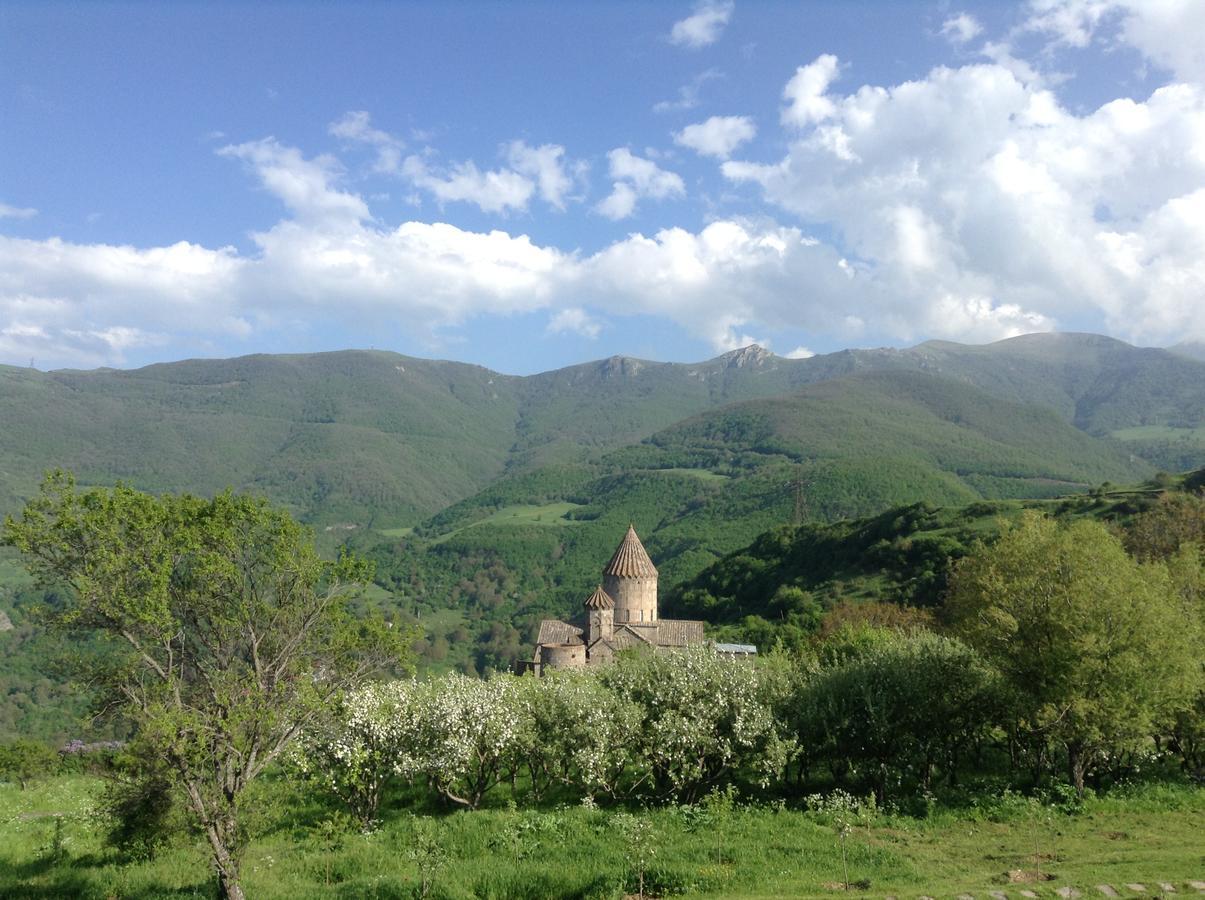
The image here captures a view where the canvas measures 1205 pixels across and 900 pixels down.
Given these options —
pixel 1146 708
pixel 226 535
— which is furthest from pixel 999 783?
pixel 226 535

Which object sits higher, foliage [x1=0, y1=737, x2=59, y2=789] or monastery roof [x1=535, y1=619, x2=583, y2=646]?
monastery roof [x1=535, y1=619, x2=583, y2=646]

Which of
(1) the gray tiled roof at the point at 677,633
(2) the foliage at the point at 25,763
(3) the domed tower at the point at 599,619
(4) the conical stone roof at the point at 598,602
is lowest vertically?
(2) the foliage at the point at 25,763

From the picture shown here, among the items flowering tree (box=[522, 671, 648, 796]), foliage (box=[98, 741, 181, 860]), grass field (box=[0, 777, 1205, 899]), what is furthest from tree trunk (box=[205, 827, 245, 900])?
flowering tree (box=[522, 671, 648, 796])

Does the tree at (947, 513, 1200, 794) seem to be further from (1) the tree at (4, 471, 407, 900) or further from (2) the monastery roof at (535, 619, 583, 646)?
(2) the monastery roof at (535, 619, 583, 646)

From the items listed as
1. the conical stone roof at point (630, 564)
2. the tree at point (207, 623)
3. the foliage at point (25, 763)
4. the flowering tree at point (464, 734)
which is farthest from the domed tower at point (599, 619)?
the tree at point (207, 623)

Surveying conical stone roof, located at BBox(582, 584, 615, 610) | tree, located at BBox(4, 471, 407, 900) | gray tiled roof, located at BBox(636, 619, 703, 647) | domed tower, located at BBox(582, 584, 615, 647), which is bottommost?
gray tiled roof, located at BBox(636, 619, 703, 647)

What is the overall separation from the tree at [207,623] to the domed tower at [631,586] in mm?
43591

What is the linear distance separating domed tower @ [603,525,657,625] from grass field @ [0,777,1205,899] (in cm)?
3835

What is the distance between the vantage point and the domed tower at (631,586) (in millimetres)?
61000

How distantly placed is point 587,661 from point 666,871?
115 ft

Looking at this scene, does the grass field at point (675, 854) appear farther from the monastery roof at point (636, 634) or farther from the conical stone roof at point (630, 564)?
the conical stone roof at point (630, 564)

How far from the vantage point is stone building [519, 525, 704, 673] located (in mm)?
51156

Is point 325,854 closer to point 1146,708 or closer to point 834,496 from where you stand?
point 1146,708

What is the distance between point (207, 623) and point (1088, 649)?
22808 millimetres
